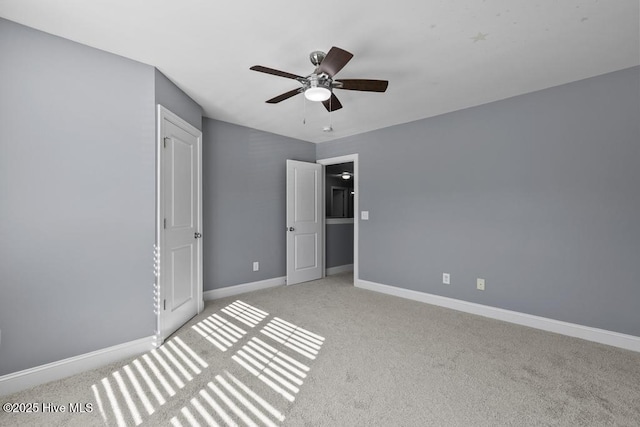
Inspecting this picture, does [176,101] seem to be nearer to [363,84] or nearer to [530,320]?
[363,84]

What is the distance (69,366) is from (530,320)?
400cm

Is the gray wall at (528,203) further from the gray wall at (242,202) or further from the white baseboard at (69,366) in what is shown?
the white baseboard at (69,366)

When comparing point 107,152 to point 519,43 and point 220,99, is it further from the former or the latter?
point 519,43

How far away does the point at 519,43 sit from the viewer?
210 centimetres

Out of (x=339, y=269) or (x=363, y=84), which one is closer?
(x=363, y=84)

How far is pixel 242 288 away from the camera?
13.4ft

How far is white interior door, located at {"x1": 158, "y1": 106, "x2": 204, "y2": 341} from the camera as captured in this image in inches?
101

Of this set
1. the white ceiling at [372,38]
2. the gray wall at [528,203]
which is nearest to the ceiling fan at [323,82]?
the white ceiling at [372,38]

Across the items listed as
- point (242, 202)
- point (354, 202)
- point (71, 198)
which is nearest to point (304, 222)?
point (354, 202)

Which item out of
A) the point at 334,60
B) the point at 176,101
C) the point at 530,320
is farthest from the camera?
the point at 530,320

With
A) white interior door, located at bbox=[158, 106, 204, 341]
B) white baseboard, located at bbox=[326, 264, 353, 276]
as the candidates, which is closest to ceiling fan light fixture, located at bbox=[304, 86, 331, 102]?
white interior door, located at bbox=[158, 106, 204, 341]

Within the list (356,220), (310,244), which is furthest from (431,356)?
(310,244)

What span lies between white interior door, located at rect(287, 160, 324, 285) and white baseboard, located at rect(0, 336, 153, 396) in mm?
2405

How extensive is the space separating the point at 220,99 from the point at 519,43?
2.74 m
